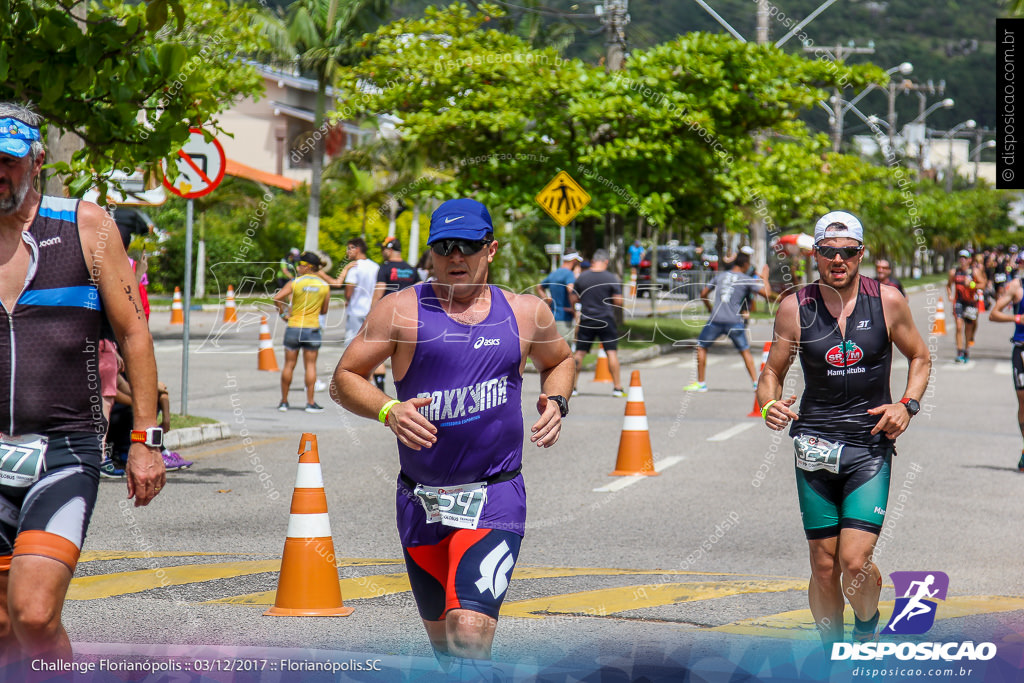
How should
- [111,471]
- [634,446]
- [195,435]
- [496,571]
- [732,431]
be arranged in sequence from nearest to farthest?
1. [496,571]
2. [111,471]
3. [634,446]
4. [195,435]
5. [732,431]

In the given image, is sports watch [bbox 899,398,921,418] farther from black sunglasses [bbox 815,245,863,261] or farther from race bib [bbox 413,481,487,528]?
race bib [bbox 413,481,487,528]

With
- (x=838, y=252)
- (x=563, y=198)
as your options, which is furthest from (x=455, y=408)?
(x=563, y=198)

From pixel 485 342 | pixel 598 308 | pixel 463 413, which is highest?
pixel 485 342

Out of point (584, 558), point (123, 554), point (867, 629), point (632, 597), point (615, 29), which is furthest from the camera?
point (615, 29)

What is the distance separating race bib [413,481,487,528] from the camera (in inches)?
170

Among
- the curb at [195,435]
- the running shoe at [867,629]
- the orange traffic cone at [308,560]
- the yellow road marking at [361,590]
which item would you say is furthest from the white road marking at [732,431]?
the running shoe at [867,629]

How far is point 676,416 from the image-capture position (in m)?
15.9

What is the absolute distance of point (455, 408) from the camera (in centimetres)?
436

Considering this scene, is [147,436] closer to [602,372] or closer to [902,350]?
[902,350]

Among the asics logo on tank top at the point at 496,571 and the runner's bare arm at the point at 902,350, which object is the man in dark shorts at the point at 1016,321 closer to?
the runner's bare arm at the point at 902,350

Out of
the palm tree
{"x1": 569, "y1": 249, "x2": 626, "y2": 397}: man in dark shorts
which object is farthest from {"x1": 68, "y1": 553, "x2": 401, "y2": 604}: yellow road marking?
the palm tree

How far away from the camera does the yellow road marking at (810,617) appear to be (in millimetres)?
5938

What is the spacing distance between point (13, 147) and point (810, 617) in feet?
14.0

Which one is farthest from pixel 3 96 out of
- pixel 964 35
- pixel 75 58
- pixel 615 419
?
pixel 964 35
